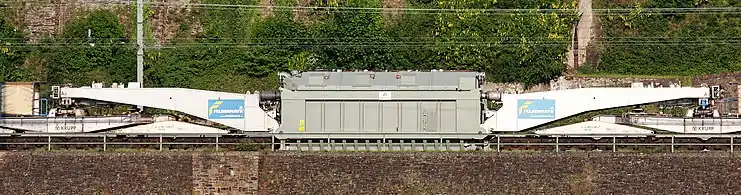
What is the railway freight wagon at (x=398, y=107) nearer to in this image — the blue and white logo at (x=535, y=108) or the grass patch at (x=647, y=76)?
the blue and white logo at (x=535, y=108)

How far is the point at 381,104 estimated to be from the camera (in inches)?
1694

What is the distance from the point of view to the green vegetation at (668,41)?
174ft

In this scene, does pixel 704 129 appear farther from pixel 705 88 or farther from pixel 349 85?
pixel 349 85

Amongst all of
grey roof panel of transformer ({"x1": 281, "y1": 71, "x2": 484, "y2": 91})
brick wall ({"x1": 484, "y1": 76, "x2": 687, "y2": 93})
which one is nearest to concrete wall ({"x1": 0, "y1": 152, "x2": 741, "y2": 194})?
grey roof panel of transformer ({"x1": 281, "y1": 71, "x2": 484, "y2": 91})

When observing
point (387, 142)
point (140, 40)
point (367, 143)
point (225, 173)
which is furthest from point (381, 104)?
point (140, 40)

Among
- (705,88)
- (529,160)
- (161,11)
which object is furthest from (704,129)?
(161,11)

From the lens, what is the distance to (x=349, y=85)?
4303 cm

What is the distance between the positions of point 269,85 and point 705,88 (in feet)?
53.7

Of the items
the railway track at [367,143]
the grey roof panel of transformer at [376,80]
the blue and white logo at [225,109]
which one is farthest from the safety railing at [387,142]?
the blue and white logo at [225,109]

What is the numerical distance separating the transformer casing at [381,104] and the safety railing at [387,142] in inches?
12.7

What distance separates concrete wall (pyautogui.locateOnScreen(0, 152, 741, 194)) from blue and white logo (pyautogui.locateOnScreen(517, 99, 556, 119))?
10.1ft

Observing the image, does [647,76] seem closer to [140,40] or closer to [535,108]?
[535,108]

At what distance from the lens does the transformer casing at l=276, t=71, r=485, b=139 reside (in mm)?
42750

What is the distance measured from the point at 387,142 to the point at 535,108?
5024 millimetres
